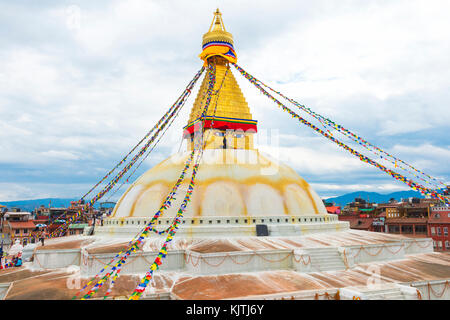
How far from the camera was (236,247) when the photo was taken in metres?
11.5

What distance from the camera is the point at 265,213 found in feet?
46.0

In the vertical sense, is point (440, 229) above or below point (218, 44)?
below

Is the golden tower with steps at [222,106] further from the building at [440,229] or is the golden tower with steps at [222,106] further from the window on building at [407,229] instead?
the window on building at [407,229]

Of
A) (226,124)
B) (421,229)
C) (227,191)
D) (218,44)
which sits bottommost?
(421,229)

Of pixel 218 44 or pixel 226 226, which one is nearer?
pixel 226 226

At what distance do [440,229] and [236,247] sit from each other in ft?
95.2

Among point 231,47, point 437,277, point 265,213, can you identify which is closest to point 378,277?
point 437,277

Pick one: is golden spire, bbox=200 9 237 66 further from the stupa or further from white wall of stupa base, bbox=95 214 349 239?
white wall of stupa base, bbox=95 214 349 239

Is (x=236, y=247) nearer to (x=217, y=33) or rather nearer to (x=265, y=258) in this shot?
(x=265, y=258)

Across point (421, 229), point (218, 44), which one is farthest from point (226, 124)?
point (421, 229)

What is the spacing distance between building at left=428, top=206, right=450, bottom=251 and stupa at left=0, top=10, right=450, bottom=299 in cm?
2051
